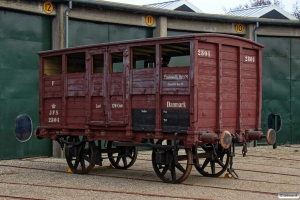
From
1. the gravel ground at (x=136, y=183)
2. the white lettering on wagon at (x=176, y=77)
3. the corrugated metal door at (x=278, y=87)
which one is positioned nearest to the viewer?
the gravel ground at (x=136, y=183)

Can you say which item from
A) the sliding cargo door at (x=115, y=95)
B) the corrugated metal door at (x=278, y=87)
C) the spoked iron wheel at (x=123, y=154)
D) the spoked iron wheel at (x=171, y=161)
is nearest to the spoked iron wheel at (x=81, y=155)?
the spoked iron wheel at (x=123, y=154)

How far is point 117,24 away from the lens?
725 inches

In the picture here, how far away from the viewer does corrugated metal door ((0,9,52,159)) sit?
1573cm

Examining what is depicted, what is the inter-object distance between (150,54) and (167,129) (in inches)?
85.0

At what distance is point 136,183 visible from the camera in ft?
36.4

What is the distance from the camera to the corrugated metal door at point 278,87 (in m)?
20.8

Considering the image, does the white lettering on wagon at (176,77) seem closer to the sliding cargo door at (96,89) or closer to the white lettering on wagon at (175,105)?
the white lettering on wagon at (175,105)

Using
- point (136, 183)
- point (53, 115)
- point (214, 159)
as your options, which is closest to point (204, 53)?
point (214, 159)

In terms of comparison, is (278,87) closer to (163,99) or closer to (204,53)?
(204,53)

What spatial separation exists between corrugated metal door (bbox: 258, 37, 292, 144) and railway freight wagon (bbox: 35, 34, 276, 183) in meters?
8.95

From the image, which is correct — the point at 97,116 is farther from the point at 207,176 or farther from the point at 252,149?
the point at 252,149

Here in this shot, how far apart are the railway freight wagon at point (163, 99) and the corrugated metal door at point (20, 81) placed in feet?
9.76

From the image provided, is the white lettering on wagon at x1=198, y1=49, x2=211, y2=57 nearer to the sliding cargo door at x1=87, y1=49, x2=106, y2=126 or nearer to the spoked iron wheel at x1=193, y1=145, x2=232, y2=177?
the spoked iron wheel at x1=193, y1=145, x2=232, y2=177

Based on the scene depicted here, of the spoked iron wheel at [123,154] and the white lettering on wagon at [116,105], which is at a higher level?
the white lettering on wagon at [116,105]
